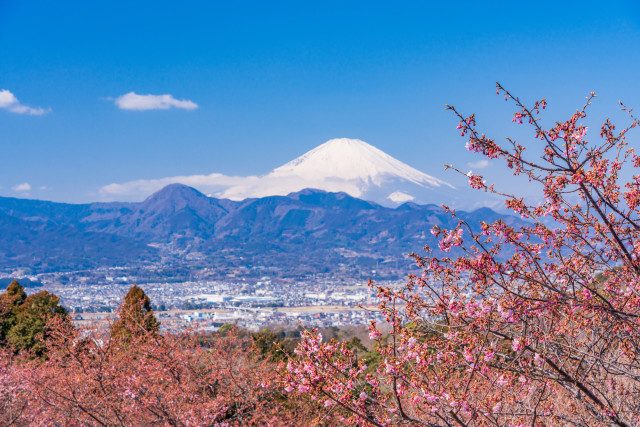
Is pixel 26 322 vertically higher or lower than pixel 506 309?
lower

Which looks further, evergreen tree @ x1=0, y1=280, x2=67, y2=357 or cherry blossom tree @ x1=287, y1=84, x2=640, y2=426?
evergreen tree @ x1=0, y1=280, x2=67, y2=357

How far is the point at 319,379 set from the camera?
3.52m

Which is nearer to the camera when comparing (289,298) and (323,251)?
(289,298)

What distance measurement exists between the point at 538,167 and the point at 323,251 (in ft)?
631

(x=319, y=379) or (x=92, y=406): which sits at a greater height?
(x=319, y=379)

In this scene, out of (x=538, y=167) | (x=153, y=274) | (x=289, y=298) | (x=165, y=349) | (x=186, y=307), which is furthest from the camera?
(x=153, y=274)

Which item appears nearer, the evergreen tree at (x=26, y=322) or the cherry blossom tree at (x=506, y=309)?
the cherry blossom tree at (x=506, y=309)

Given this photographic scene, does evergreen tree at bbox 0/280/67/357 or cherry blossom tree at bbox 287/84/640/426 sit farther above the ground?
→ cherry blossom tree at bbox 287/84/640/426

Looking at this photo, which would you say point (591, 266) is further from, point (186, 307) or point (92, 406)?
point (186, 307)

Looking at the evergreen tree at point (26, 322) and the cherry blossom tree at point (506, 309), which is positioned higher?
the cherry blossom tree at point (506, 309)

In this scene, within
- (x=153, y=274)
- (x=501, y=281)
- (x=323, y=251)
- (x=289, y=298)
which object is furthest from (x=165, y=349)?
(x=323, y=251)

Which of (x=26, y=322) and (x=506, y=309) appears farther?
(x=26, y=322)

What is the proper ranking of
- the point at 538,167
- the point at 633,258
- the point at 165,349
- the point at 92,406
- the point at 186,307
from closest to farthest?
the point at 538,167
the point at 633,258
the point at 92,406
the point at 165,349
the point at 186,307

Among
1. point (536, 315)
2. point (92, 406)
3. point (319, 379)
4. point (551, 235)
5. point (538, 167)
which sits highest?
point (538, 167)
